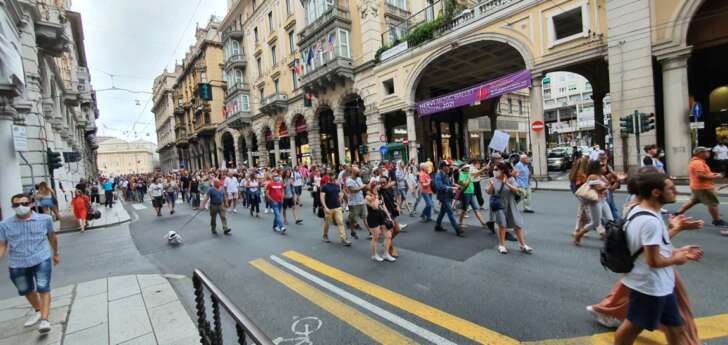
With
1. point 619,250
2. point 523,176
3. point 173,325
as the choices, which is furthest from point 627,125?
point 173,325

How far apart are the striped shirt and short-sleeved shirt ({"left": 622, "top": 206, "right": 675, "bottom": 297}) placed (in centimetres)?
643

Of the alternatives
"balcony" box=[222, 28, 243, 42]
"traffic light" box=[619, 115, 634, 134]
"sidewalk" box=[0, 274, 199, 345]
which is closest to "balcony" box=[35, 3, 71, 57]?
"sidewalk" box=[0, 274, 199, 345]

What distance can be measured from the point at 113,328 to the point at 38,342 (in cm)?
71

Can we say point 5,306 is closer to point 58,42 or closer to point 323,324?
point 323,324

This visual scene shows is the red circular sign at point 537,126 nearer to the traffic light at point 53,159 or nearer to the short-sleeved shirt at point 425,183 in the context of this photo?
the short-sleeved shirt at point 425,183

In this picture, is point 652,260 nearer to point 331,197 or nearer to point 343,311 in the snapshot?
point 343,311

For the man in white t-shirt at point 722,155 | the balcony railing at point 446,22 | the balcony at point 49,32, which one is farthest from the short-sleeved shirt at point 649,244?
the balcony at point 49,32

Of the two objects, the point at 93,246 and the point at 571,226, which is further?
the point at 93,246

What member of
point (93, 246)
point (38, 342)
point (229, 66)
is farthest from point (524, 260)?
point (229, 66)

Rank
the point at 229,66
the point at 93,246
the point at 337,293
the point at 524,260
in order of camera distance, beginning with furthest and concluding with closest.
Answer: the point at 229,66 < the point at 93,246 < the point at 524,260 < the point at 337,293

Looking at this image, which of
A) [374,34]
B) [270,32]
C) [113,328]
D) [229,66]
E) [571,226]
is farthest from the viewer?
[229,66]

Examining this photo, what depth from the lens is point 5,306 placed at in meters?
4.69

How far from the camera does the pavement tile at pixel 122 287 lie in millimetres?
4880

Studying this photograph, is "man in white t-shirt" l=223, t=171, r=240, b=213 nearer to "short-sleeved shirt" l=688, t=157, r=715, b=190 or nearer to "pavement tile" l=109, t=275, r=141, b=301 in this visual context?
"pavement tile" l=109, t=275, r=141, b=301
